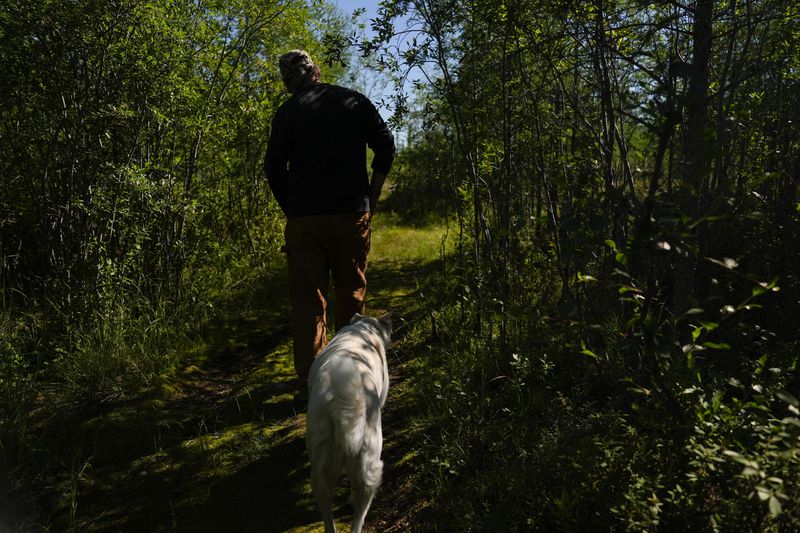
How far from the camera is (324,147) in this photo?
12.2ft

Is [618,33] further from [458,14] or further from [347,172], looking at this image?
[347,172]

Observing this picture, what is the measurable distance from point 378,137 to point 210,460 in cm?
249

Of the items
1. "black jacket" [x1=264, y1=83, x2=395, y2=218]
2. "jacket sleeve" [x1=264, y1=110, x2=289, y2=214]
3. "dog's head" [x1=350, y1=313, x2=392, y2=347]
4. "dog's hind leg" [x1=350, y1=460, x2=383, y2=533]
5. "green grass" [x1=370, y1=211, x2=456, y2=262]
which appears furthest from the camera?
"green grass" [x1=370, y1=211, x2=456, y2=262]

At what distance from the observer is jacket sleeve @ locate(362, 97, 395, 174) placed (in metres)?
3.87

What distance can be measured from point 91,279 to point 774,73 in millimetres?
5945

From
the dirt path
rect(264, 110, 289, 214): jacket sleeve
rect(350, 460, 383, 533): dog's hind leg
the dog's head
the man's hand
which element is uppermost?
rect(264, 110, 289, 214): jacket sleeve

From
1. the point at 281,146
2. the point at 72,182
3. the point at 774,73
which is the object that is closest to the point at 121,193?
the point at 72,182

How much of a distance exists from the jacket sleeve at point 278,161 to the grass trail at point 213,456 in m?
1.60

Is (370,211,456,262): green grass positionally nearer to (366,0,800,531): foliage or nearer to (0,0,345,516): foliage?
A: (366,0,800,531): foliage

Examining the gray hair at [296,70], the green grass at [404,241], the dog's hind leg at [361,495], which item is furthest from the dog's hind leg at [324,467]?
the green grass at [404,241]

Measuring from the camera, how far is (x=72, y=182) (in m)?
4.17

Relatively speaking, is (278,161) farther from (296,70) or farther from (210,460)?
(210,460)

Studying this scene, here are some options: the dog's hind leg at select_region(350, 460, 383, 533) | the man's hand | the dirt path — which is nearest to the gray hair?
Answer: the man's hand

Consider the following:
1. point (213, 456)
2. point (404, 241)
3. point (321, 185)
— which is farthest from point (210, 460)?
point (404, 241)
